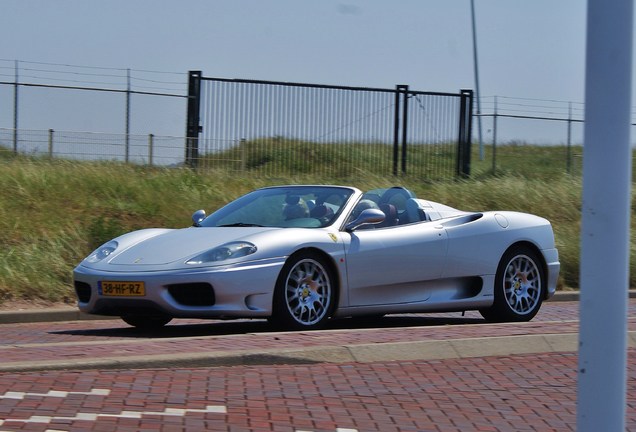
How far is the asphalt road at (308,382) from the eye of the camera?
5.10m

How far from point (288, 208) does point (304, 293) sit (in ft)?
3.41

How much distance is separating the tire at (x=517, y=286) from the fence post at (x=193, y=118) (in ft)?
31.0

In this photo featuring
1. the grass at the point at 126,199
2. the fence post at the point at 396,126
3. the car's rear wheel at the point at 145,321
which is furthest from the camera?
the fence post at the point at 396,126

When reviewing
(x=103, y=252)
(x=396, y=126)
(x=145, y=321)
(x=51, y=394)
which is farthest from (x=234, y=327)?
(x=396, y=126)

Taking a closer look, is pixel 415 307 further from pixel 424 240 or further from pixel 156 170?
pixel 156 170

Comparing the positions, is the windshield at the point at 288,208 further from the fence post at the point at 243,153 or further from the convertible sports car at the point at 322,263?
the fence post at the point at 243,153

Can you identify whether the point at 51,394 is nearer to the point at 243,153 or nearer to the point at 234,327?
the point at 234,327

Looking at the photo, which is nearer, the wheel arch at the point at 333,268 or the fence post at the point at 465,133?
the wheel arch at the point at 333,268

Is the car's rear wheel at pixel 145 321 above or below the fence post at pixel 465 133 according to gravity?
below

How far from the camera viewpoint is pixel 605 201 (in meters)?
3.30

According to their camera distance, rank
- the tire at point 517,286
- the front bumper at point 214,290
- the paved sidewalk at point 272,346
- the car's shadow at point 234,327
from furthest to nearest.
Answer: the tire at point 517,286 < the car's shadow at point 234,327 < the front bumper at point 214,290 < the paved sidewalk at point 272,346

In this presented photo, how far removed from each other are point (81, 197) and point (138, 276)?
7275 millimetres

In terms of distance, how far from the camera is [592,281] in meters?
3.30

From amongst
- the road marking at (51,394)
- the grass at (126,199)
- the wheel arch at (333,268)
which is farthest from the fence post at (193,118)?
the road marking at (51,394)
